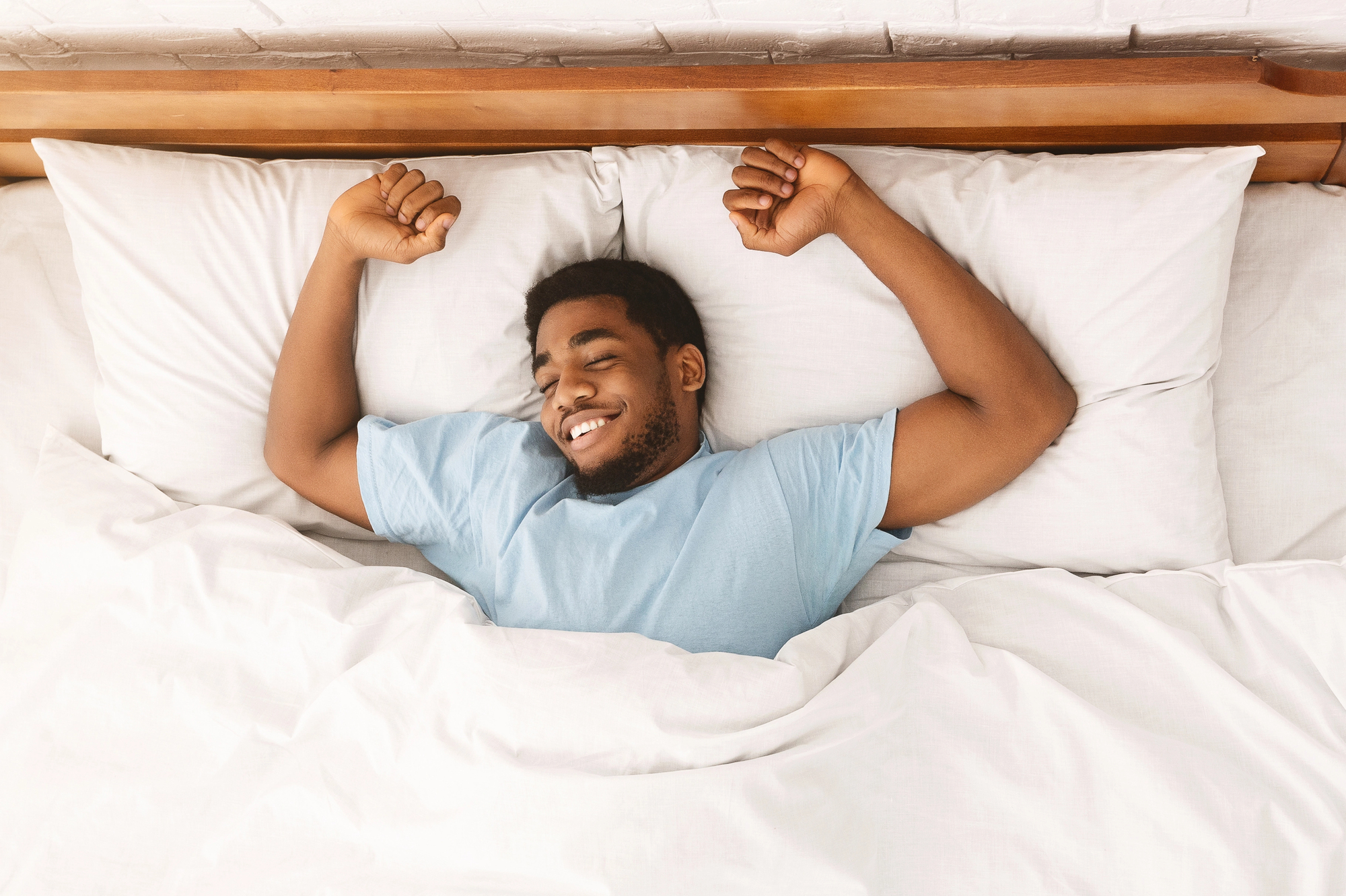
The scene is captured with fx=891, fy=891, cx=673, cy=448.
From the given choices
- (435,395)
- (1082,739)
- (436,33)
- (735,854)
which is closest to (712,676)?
(735,854)

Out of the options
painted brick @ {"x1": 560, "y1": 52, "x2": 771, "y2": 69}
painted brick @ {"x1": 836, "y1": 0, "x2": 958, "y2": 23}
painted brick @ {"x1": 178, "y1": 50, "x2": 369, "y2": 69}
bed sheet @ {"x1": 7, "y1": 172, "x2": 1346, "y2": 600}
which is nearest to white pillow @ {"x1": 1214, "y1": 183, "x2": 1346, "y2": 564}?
bed sheet @ {"x1": 7, "y1": 172, "x2": 1346, "y2": 600}

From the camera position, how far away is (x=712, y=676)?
109cm

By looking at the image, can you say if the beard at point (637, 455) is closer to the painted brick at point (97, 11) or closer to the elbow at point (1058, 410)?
the elbow at point (1058, 410)

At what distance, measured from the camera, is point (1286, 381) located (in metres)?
1.34

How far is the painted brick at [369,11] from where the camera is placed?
1.35m

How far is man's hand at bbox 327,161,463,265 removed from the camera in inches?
53.7

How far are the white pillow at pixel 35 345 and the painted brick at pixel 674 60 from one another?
1.00 m

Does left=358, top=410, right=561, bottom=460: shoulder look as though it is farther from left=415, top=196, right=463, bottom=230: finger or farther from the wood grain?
the wood grain

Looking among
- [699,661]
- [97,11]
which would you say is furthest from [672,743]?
[97,11]

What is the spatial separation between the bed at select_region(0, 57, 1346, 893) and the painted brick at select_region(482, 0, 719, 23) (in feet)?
0.30

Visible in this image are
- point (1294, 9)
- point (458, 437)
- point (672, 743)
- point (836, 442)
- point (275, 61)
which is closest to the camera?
point (672, 743)

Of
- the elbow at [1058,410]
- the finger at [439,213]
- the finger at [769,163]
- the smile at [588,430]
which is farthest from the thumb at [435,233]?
the elbow at [1058,410]

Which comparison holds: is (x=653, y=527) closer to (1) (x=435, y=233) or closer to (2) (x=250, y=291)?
(1) (x=435, y=233)

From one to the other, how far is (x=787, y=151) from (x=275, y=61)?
2.97ft
